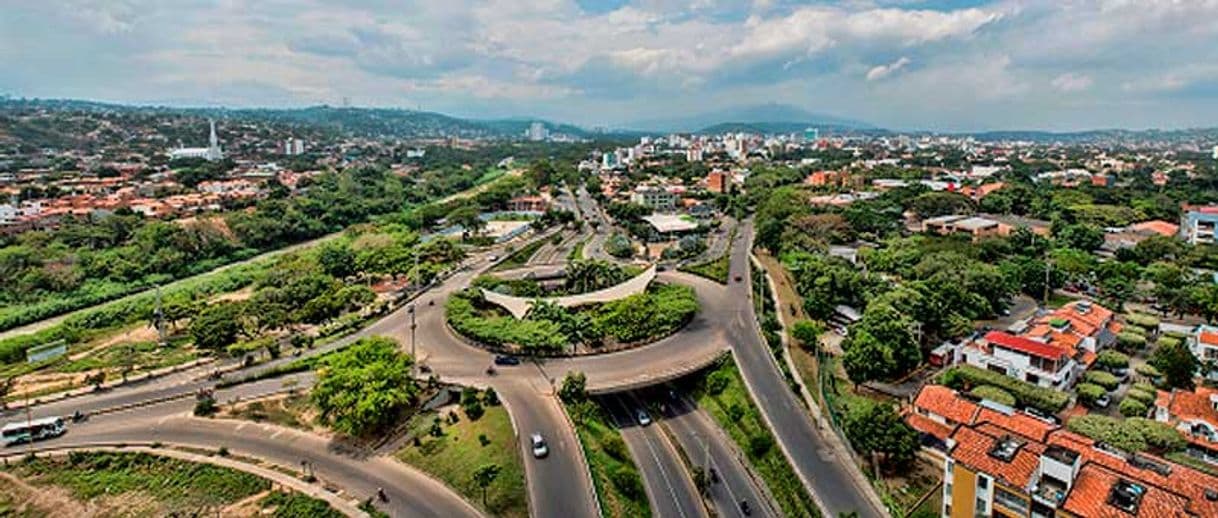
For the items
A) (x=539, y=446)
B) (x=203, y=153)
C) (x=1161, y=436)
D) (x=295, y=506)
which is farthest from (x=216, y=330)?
(x=203, y=153)

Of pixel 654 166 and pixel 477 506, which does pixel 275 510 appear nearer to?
pixel 477 506

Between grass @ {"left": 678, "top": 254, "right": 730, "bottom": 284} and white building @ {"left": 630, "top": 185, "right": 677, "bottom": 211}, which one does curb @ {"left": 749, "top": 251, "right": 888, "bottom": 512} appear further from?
white building @ {"left": 630, "top": 185, "right": 677, "bottom": 211}

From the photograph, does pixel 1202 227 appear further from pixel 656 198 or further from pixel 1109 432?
pixel 656 198

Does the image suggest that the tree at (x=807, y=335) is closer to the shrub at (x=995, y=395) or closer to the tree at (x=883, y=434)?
the shrub at (x=995, y=395)

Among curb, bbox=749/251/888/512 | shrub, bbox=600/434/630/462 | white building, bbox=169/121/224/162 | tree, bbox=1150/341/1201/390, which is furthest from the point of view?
white building, bbox=169/121/224/162

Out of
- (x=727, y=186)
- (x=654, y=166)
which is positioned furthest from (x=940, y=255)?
(x=654, y=166)

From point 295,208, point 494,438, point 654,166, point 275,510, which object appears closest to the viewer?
point 275,510

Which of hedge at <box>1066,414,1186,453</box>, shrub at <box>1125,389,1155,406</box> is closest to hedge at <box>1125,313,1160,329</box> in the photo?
shrub at <box>1125,389,1155,406</box>
